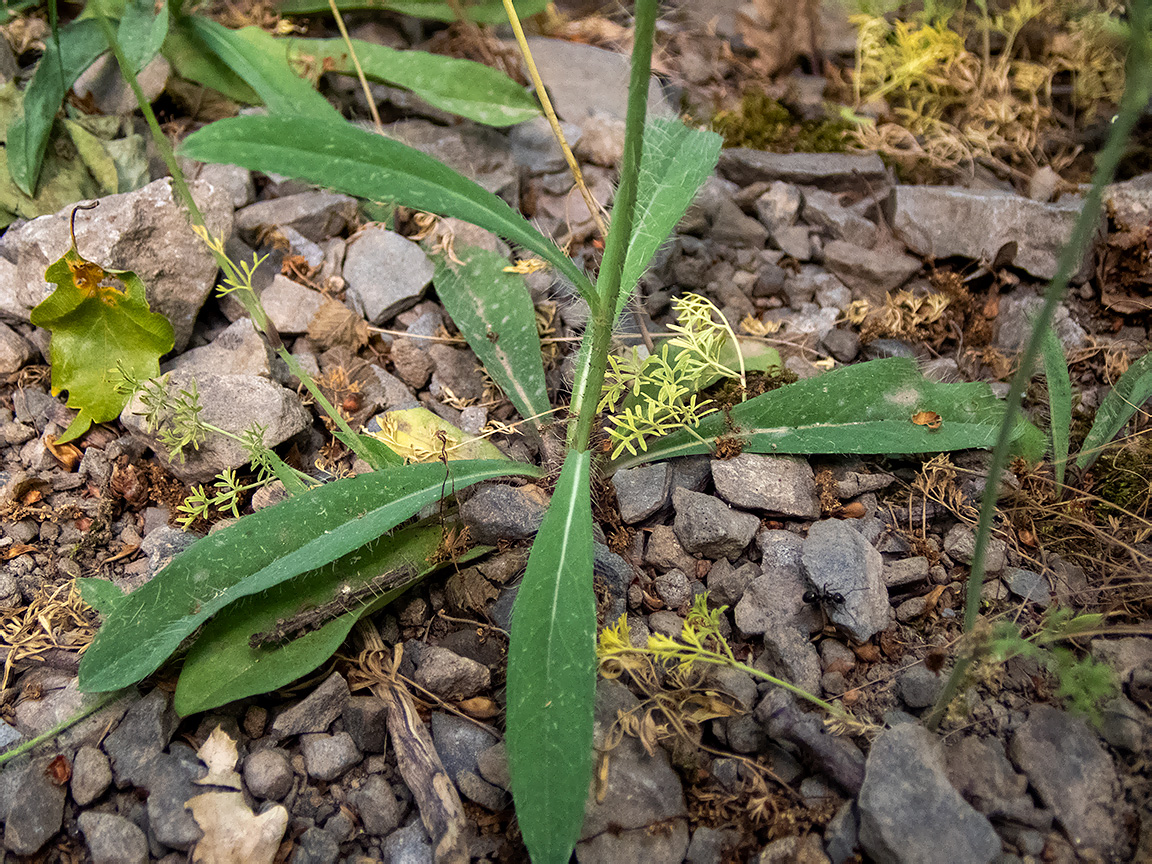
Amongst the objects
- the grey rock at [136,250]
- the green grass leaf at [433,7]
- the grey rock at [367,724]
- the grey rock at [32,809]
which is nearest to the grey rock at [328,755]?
the grey rock at [367,724]

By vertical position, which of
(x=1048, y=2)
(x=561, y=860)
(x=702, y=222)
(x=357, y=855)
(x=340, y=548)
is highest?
(x=1048, y=2)

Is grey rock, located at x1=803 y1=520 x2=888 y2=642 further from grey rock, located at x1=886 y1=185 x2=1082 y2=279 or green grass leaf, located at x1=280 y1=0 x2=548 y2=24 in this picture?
green grass leaf, located at x1=280 y1=0 x2=548 y2=24

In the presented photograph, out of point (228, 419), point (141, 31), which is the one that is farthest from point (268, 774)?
point (141, 31)

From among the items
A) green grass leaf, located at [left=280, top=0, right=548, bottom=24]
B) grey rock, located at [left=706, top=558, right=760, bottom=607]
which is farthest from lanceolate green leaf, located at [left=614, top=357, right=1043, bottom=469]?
green grass leaf, located at [left=280, top=0, right=548, bottom=24]

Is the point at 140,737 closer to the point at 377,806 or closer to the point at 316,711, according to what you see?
the point at 316,711

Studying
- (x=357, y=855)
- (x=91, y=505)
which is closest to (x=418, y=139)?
(x=91, y=505)

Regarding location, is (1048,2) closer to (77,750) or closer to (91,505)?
(91,505)

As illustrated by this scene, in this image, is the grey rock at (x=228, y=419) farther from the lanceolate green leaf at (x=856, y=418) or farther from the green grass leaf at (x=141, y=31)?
the green grass leaf at (x=141, y=31)
